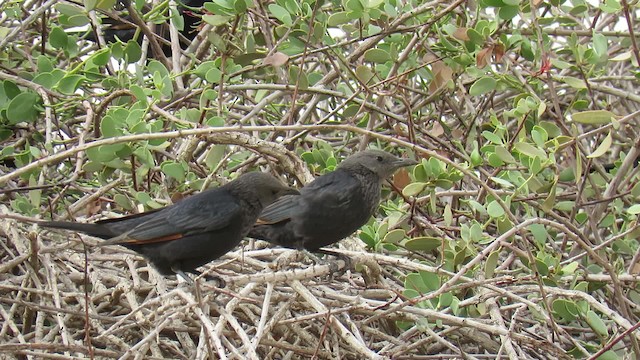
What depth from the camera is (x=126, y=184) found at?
4.80 meters

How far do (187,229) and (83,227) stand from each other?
17.4 inches

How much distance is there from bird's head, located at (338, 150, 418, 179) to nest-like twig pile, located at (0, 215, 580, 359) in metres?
0.51

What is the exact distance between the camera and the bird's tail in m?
3.93

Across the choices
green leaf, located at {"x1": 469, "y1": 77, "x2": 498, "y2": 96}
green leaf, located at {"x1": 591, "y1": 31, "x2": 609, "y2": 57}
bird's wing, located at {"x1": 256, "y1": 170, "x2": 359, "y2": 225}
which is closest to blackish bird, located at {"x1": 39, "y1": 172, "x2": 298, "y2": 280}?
bird's wing, located at {"x1": 256, "y1": 170, "x2": 359, "y2": 225}

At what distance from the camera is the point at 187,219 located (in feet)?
14.2

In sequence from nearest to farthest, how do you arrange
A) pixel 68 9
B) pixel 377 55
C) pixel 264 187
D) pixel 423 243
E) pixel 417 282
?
pixel 417 282
pixel 423 243
pixel 264 187
pixel 68 9
pixel 377 55

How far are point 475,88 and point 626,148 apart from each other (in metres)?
1.83

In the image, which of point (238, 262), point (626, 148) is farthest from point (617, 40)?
point (238, 262)

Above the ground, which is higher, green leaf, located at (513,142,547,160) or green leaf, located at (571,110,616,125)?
green leaf, located at (571,110,616,125)

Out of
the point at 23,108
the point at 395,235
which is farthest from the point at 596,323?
the point at 23,108

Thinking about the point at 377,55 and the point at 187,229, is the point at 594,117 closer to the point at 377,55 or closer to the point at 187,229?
the point at 377,55

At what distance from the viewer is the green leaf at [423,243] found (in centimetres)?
429

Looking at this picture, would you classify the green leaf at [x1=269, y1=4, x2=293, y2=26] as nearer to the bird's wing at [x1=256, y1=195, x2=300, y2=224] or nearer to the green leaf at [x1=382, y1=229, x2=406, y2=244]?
the bird's wing at [x1=256, y1=195, x2=300, y2=224]

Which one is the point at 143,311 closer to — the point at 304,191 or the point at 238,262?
the point at 238,262
